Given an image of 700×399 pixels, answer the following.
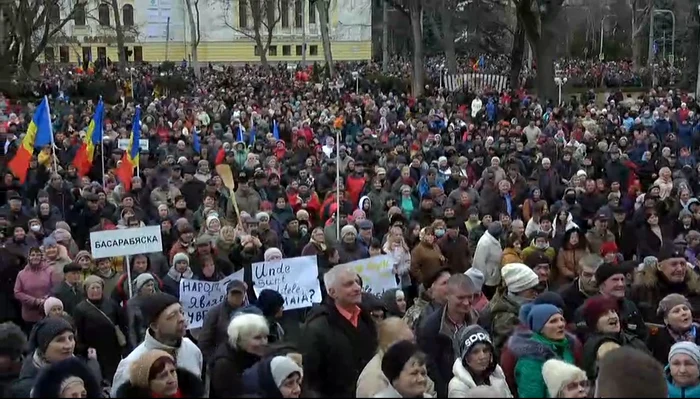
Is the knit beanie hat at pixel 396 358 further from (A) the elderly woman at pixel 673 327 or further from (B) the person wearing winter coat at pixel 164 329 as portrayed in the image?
(A) the elderly woman at pixel 673 327

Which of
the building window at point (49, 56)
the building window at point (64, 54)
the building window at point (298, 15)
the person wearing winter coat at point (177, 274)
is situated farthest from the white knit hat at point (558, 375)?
the building window at point (298, 15)

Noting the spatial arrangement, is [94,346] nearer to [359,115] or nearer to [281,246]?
[281,246]

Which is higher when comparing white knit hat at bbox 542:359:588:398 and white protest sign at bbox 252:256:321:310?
white knit hat at bbox 542:359:588:398

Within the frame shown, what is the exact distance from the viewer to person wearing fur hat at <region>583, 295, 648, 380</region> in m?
5.53

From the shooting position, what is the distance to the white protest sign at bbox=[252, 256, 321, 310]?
8.70 meters

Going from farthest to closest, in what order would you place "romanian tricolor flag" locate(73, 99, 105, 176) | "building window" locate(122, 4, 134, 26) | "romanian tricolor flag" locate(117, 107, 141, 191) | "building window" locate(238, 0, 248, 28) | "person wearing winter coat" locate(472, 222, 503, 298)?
"building window" locate(238, 0, 248, 28) → "building window" locate(122, 4, 134, 26) → "romanian tricolor flag" locate(73, 99, 105, 176) → "romanian tricolor flag" locate(117, 107, 141, 191) → "person wearing winter coat" locate(472, 222, 503, 298)

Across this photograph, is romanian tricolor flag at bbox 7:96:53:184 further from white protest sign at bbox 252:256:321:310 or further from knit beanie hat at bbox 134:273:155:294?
knit beanie hat at bbox 134:273:155:294

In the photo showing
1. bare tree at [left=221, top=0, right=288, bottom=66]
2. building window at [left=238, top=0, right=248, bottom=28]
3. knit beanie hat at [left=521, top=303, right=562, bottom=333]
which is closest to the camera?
knit beanie hat at [left=521, top=303, right=562, bottom=333]

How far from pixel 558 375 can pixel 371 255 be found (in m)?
5.29

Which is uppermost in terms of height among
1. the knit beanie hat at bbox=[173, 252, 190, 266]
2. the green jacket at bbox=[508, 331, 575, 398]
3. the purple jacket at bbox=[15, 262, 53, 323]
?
the green jacket at bbox=[508, 331, 575, 398]

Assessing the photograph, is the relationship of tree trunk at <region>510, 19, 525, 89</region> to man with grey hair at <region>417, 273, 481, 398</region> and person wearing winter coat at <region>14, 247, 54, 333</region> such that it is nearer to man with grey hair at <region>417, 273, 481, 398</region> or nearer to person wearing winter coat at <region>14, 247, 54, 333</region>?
person wearing winter coat at <region>14, 247, 54, 333</region>

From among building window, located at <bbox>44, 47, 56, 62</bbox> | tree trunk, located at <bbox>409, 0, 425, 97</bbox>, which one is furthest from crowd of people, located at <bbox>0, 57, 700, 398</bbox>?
building window, located at <bbox>44, 47, 56, 62</bbox>

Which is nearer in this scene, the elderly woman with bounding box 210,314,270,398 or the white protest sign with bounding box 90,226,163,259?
the elderly woman with bounding box 210,314,270,398

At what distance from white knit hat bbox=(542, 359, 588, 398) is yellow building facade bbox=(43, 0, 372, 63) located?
224 feet
